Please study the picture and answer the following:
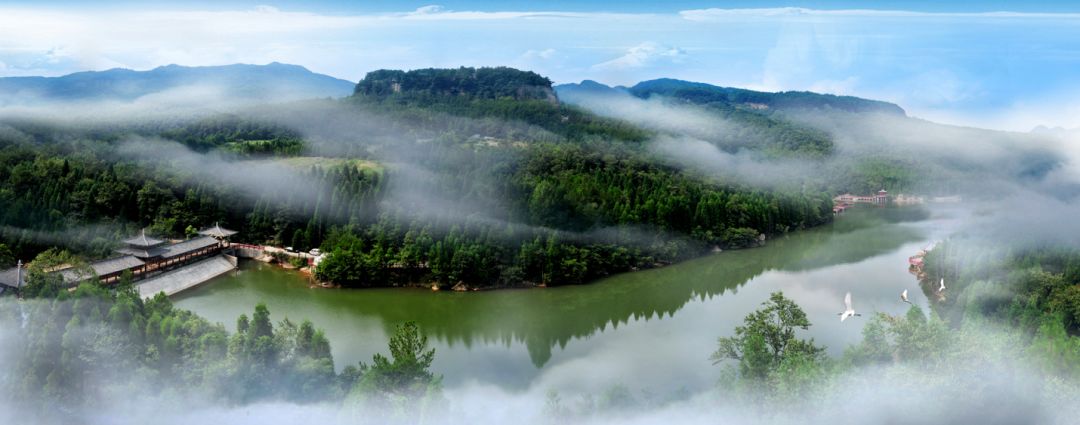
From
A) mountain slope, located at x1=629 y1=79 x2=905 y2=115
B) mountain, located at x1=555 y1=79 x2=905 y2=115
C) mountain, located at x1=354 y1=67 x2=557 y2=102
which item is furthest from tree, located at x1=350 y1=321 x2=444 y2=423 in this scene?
mountain slope, located at x1=629 y1=79 x2=905 y2=115

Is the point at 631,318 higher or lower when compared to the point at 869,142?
lower

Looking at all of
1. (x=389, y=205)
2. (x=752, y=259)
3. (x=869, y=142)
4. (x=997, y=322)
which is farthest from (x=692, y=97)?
(x=997, y=322)

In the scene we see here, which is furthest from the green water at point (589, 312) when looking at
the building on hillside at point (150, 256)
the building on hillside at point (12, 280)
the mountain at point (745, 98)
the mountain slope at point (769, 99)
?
the mountain slope at point (769, 99)

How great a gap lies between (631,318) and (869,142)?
37.7m

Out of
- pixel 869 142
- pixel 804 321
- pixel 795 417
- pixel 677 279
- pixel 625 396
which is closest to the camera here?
pixel 795 417

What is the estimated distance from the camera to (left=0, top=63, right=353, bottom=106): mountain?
4106 cm

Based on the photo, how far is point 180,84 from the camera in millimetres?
50531

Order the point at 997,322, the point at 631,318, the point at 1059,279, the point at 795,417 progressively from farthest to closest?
1. the point at 631,318
2. the point at 1059,279
3. the point at 997,322
4. the point at 795,417

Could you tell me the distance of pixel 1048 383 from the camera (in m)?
Answer: 9.24

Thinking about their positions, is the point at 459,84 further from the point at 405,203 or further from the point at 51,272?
the point at 51,272

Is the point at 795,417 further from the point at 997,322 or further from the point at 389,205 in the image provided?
the point at 389,205

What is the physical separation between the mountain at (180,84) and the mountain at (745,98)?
19970mm

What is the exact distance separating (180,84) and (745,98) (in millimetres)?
49143

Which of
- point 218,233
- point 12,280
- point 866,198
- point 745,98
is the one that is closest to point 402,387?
point 12,280
